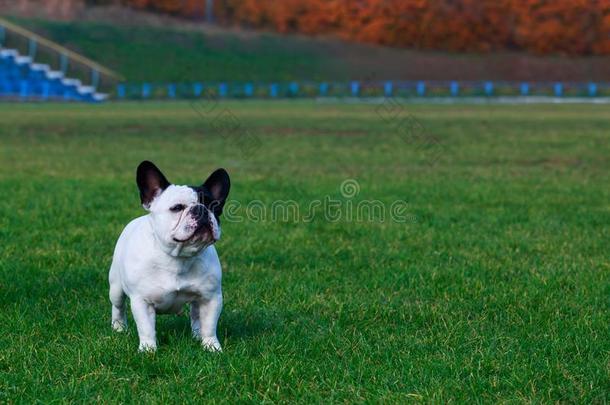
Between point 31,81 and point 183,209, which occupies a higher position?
point 183,209

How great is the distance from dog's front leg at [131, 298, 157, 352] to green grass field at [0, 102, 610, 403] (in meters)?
0.08

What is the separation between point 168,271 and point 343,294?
231 cm

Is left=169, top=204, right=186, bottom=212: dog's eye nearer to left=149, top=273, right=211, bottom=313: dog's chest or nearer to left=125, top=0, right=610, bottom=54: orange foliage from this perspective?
left=149, top=273, right=211, bottom=313: dog's chest

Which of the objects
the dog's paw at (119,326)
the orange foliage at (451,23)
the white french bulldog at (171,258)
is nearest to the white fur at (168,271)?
the white french bulldog at (171,258)

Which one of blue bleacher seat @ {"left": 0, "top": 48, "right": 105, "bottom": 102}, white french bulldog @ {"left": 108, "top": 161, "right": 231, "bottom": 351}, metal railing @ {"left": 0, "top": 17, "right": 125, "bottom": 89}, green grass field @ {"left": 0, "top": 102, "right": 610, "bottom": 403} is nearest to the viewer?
green grass field @ {"left": 0, "top": 102, "right": 610, "bottom": 403}

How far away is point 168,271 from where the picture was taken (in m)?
5.42

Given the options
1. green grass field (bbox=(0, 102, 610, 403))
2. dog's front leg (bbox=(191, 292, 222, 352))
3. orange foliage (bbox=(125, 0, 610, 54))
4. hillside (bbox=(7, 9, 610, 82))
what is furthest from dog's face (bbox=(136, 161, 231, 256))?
orange foliage (bbox=(125, 0, 610, 54))

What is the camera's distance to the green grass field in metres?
5.10

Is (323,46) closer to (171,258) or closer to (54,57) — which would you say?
(54,57)

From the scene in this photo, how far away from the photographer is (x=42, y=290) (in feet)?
24.1

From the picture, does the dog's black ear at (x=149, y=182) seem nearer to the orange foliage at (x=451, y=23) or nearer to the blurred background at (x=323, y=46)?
the blurred background at (x=323, y=46)

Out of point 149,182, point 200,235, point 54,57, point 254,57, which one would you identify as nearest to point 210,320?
point 200,235

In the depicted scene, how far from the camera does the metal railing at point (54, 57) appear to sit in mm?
68562

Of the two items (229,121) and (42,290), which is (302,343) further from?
(229,121)
